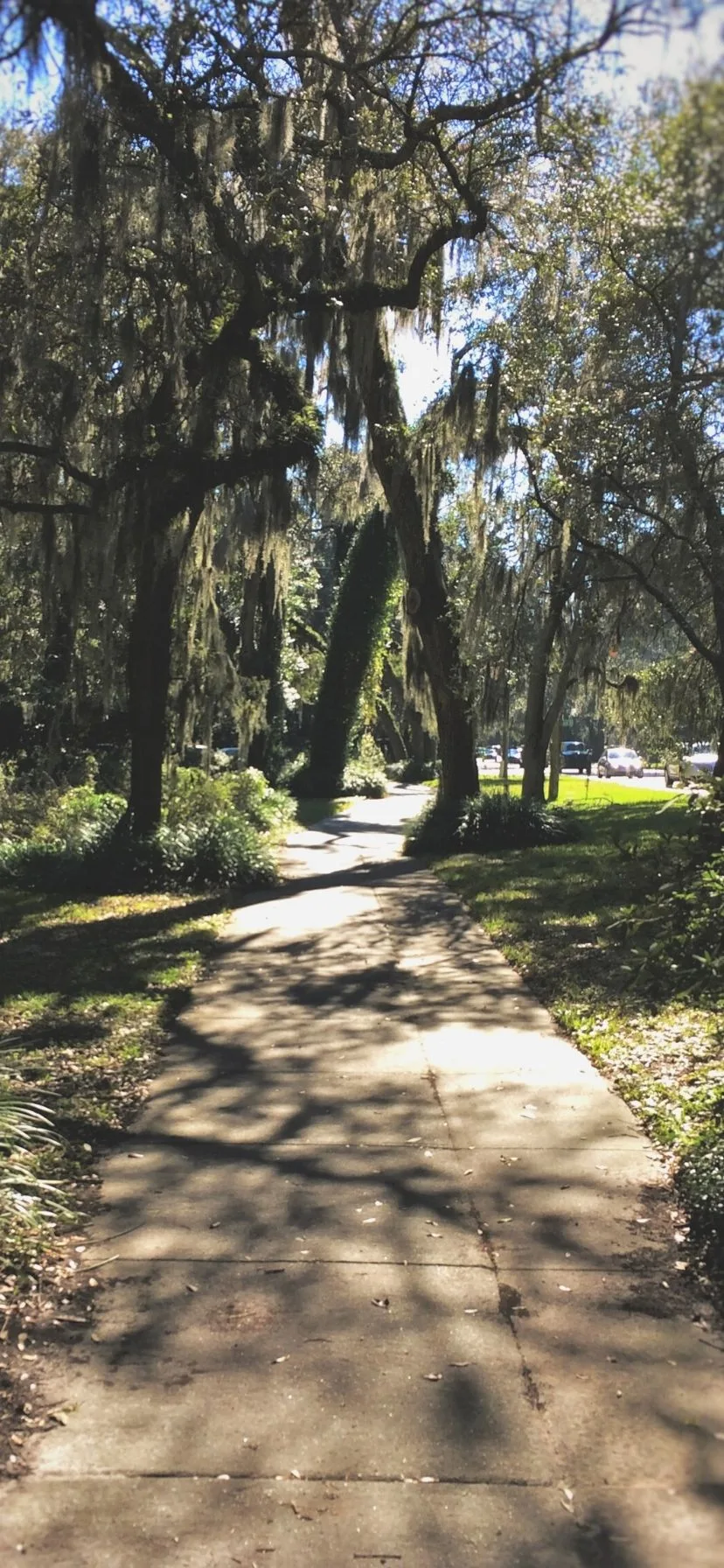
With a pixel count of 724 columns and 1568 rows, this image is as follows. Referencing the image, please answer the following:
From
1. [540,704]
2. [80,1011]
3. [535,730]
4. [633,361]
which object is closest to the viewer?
[80,1011]

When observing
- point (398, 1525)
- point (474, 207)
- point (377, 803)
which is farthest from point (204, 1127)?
point (377, 803)

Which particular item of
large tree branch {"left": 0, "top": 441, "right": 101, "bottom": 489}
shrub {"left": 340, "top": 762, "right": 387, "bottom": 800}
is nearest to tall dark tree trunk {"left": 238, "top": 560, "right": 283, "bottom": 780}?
shrub {"left": 340, "top": 762, "right": 387, "bottom": 800}

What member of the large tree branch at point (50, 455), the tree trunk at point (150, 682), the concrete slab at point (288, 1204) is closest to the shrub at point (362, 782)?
the tree trunk at point (150, 682)

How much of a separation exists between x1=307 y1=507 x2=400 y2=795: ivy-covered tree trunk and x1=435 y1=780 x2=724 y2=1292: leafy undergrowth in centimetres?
1247

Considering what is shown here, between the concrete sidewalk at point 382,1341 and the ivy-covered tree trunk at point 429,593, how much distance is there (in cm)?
1134

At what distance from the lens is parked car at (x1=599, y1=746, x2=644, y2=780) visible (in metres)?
60.0

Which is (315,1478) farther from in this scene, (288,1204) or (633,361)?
(633,361)

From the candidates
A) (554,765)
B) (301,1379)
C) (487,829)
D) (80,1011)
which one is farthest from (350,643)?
(301,1379)

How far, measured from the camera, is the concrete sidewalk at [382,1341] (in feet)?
9.04

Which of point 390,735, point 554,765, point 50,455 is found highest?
point 50,455

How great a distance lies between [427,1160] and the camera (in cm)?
507

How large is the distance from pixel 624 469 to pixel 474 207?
3138 mm

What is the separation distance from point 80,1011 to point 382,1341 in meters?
4.45

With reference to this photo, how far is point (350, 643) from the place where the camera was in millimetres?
Result: 28141
